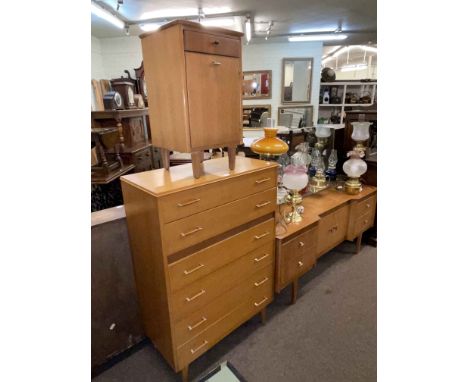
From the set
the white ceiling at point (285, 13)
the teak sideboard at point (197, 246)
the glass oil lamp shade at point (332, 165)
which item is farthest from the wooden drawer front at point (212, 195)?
the white ceiling at point (285, 13)

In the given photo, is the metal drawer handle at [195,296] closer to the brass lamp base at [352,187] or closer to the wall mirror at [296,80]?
the brass lamp base at [352,187]

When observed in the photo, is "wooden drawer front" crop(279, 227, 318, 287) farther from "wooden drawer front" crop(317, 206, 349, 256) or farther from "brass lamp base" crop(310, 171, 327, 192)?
"brass lamp base" crop(310, 171, 327, 192)

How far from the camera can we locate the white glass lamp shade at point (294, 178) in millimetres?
2008

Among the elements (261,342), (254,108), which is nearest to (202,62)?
(261,342)

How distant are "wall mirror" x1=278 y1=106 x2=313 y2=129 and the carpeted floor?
3901 millimetres

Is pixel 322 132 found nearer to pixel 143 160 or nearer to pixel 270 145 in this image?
pixel 270 145

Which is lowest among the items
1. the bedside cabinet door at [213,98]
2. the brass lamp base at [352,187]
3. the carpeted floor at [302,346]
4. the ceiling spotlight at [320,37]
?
the carpeted floor at [302,346]

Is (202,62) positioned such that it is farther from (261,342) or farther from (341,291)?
(341,291)

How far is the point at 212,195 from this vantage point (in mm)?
1276

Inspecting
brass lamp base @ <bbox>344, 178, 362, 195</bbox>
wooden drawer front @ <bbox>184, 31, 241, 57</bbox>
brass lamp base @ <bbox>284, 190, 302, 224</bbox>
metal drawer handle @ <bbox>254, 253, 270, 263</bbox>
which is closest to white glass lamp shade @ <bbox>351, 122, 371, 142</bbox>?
brass lamp base @ <bbox>344, 178, 362, 195</bbox>

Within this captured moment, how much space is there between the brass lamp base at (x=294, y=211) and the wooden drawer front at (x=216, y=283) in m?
0.35

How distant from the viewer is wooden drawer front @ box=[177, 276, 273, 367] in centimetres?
139
